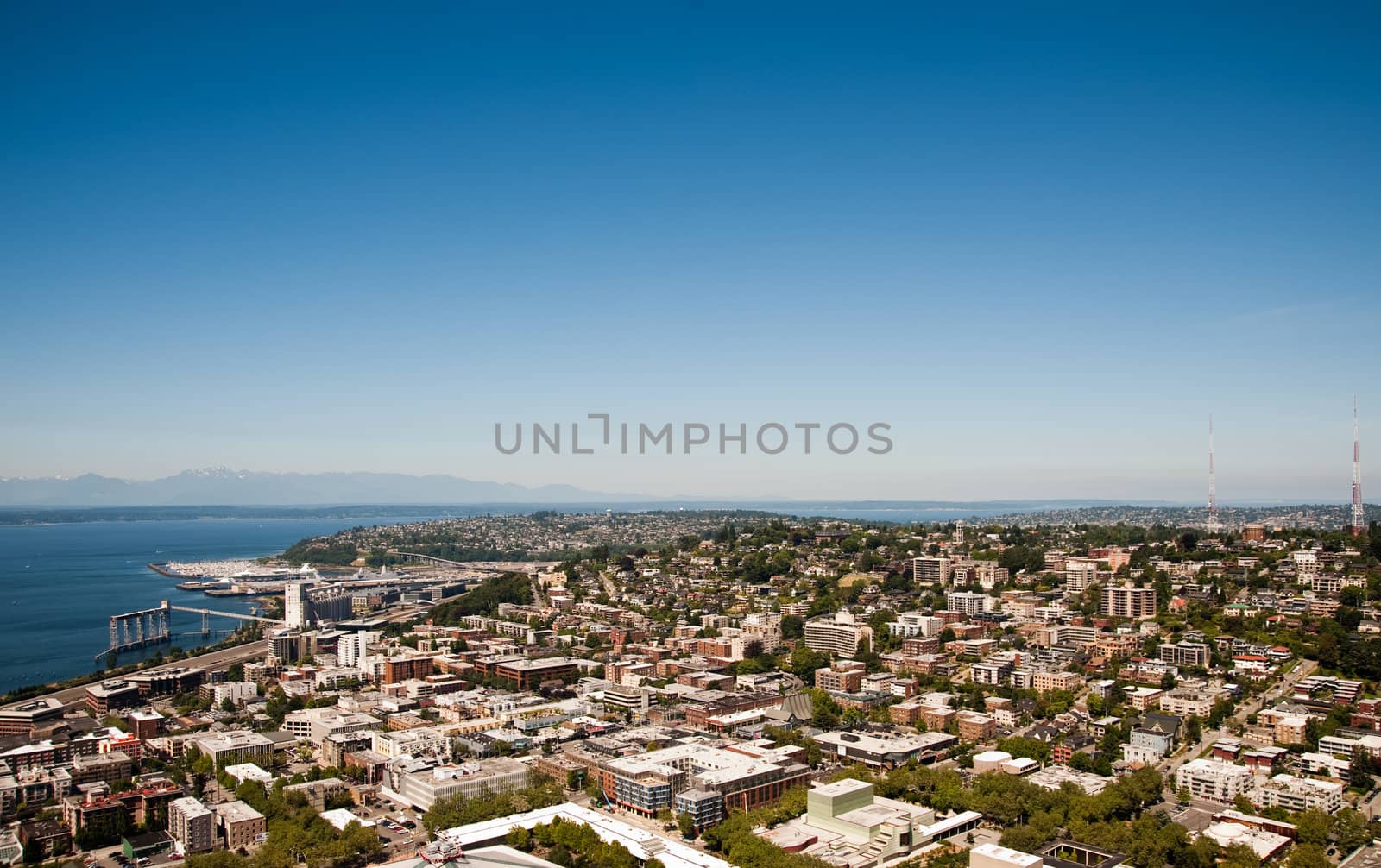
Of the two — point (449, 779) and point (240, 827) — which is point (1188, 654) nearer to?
point (449, 779)

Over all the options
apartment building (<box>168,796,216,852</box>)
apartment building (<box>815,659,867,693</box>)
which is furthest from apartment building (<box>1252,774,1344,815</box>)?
apartment building (<box>168,796,216,852</box>)

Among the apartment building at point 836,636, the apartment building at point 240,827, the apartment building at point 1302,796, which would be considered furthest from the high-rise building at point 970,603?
the apartment building at point 240,827

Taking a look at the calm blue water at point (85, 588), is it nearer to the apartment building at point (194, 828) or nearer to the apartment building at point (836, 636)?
the apartment building at point (194, 828)

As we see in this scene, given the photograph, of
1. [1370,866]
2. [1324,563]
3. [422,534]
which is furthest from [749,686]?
[422,534]

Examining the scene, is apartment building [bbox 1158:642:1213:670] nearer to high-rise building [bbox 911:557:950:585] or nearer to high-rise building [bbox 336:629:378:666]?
high-rise building [bbox 911:557:950:585]

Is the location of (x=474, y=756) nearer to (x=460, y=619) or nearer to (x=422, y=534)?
(x=460, y=619)
